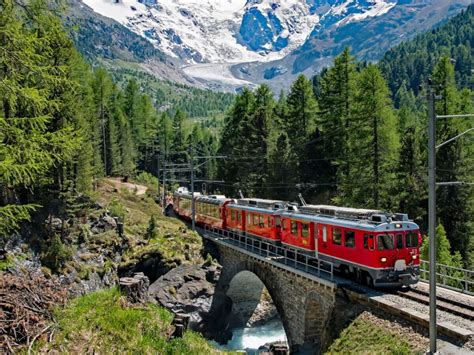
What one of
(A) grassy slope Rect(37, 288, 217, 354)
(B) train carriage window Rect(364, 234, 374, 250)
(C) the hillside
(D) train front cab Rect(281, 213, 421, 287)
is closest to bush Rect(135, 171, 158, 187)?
(D) train front cab Rect(281, 213, 421, 287)

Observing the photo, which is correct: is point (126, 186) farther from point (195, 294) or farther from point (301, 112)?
point (195, 294)

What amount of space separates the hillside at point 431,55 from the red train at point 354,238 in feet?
380

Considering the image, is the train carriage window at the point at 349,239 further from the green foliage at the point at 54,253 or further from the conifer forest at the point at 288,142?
the green foliage at the point at 54,253

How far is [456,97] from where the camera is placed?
121 ft

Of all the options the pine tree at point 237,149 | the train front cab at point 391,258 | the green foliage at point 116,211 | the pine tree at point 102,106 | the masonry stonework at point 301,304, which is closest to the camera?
the train front cab at point 391,258

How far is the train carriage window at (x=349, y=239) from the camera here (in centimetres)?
2117

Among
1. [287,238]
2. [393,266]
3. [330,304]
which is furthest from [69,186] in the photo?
[393,266]

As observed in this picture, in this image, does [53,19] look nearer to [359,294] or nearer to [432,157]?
[432,157]

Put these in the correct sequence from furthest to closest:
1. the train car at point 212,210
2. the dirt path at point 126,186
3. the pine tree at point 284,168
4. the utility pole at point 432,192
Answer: the dirt path at point 126,186, the pine tree at point 284,168, the train car at point 212,210, the utility pole at point 432,192

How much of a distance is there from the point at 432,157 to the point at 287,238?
1607cm

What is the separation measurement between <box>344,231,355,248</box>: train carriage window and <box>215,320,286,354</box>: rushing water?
45.0 feet

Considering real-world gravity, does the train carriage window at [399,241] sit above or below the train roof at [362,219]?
below

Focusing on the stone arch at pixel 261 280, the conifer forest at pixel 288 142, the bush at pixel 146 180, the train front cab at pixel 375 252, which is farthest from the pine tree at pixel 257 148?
the train front cab at pixel 375 252

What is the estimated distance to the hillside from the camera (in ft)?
456
